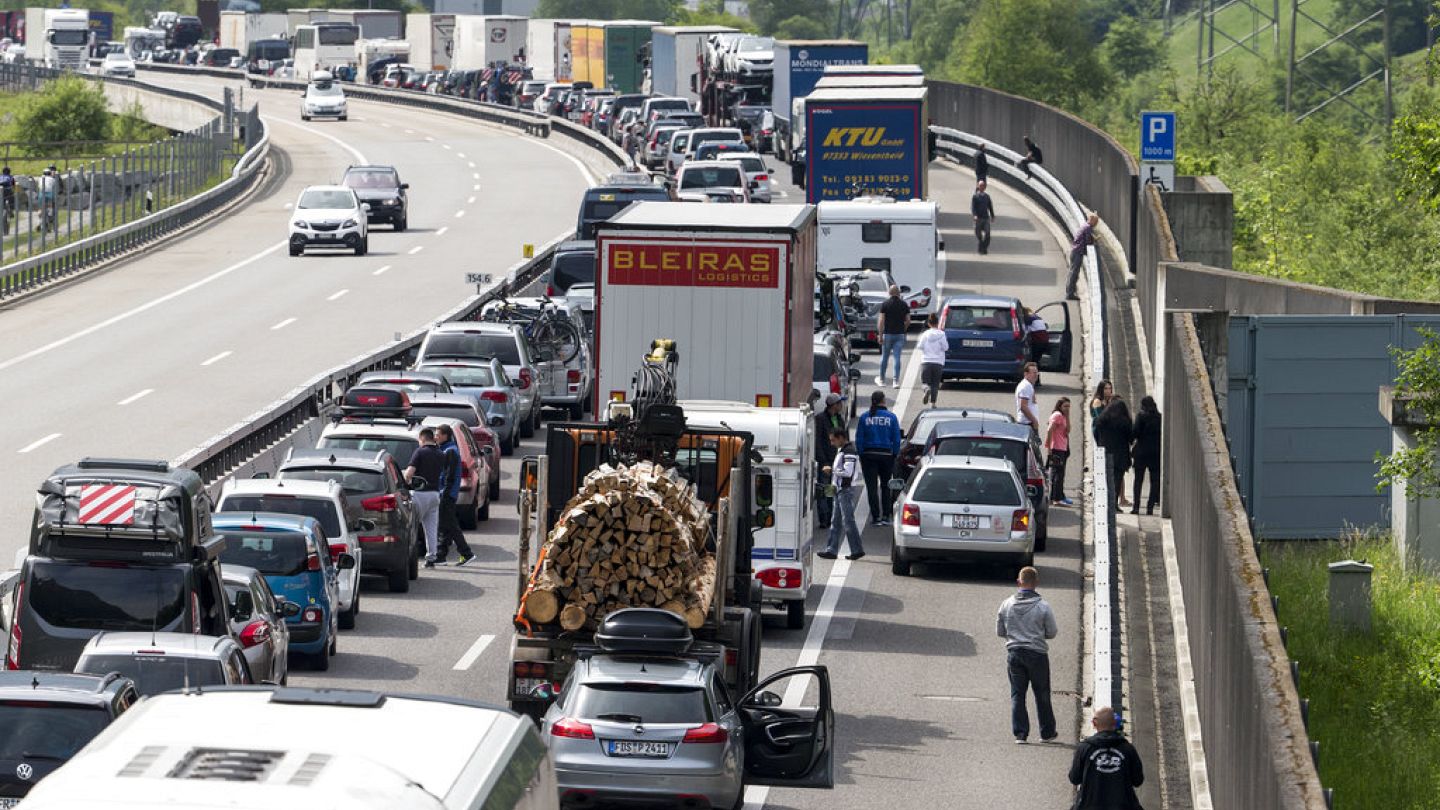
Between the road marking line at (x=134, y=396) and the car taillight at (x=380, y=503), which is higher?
the car taillight at (x=380, y=503)

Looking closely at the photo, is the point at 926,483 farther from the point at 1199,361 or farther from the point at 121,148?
the point at 121,148

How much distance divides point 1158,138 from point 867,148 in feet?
30.0

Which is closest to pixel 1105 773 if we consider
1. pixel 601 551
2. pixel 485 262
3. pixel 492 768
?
pixel 601 551

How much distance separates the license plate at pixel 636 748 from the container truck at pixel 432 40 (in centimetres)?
10982

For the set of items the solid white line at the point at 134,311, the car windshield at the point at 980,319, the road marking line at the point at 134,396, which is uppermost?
the car windshield at the point at 980,319

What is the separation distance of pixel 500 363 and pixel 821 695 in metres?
21.2

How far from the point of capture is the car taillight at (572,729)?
15.3 m

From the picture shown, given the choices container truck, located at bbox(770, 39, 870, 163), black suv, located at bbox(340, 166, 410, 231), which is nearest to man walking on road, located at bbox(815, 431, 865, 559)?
black suv, located at bbox(340, 166, 410, 231)

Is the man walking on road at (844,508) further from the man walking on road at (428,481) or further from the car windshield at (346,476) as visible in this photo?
the car windshield at (346,476)

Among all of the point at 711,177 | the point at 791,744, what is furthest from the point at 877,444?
the point at 711,177

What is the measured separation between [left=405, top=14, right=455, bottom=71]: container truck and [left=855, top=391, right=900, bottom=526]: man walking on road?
96.1m

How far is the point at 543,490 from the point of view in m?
19.1

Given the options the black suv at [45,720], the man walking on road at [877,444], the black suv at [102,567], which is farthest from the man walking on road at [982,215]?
the black suv at [45,720]

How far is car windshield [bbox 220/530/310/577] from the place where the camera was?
20828 millimetres
